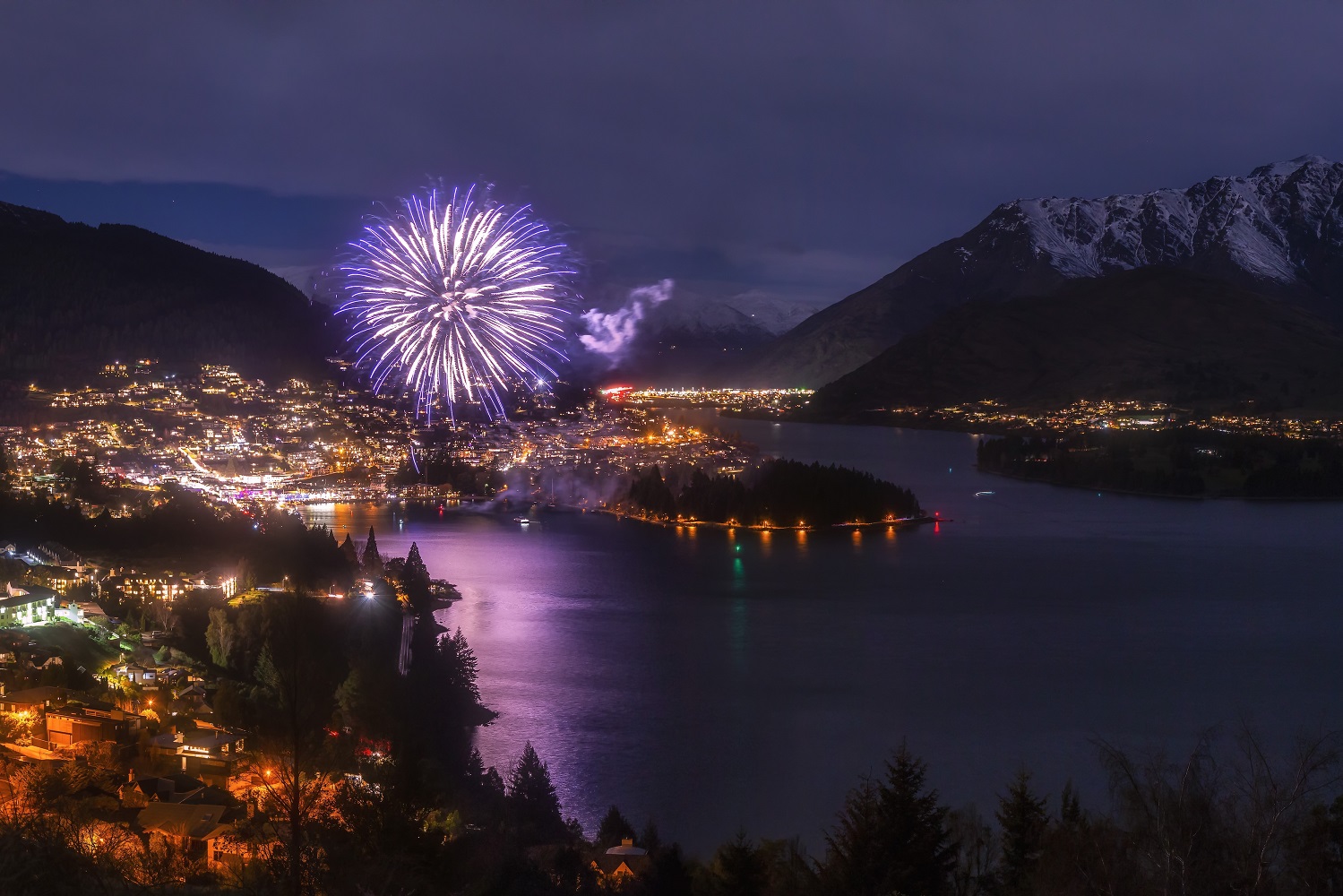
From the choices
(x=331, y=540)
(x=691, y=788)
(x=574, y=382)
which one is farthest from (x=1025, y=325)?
(x=691, y=788)

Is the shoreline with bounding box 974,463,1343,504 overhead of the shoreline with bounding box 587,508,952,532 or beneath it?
overhead

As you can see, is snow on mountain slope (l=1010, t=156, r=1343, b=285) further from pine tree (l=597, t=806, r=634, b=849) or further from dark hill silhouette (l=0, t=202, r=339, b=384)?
pine tree (l=597, t=806, r=634, b=849)

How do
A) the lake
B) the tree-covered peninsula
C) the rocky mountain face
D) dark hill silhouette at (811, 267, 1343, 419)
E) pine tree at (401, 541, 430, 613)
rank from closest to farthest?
1. the lake
2. pine tree at (401, 541, 430, 613)
3. the tree-covered peninsula
4. dark hill silhouette at (811, 267, 1343, 419)
5. the rocky mountain face

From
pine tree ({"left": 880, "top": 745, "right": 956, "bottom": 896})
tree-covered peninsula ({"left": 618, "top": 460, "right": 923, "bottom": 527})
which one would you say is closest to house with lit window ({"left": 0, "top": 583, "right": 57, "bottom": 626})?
pine tree ({"left": 880, "top": 745, "right": 956, "bottom": 896})

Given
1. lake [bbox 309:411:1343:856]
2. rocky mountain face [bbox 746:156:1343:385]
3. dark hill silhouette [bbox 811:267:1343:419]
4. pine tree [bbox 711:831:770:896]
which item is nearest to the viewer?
pine tree [bbox 711:831:770:896]

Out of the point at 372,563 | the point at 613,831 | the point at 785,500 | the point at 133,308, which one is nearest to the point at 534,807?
the point at 613,831

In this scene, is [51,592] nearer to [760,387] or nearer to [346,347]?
[346,347]

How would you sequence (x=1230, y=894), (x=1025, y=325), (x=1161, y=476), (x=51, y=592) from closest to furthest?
(x=1230, y=894) → (x=51, y=592) → (x=1161, y=476) → (x=1025, y=325)
